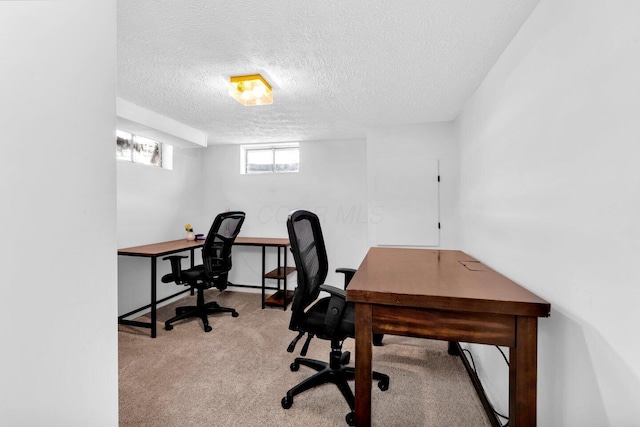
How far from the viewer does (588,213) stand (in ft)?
3.34

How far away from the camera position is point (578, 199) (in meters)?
1.07

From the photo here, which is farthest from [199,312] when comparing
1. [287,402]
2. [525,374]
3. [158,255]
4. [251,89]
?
[525,374]

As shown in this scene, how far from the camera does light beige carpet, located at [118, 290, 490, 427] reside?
5.89 feet

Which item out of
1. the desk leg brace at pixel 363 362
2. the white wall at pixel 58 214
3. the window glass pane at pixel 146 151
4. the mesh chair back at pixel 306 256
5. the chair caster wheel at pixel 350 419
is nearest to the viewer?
the white wall at pixel 58 214

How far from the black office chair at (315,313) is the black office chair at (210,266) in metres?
1.40

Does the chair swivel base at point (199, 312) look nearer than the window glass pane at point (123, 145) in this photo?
Yes

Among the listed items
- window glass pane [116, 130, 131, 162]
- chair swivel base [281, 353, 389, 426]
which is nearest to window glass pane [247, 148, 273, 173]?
window glass pane [116, 130, 131, 162]

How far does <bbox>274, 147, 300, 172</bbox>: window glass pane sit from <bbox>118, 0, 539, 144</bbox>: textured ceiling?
1444 mm

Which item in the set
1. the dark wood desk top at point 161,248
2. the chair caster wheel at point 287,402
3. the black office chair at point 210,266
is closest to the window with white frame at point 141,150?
the dark wood desk top at point 161,248

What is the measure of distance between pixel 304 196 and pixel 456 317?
10.9 feet

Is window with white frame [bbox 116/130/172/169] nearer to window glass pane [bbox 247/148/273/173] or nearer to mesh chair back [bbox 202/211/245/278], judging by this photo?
window glass pane [bbox 247/148/273/173]

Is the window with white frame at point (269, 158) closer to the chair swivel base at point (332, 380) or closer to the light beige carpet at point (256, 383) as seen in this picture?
the light beige carpet at point (256, 383)

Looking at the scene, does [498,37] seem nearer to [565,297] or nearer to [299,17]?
[299,17]

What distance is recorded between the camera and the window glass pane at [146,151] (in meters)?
3.61
